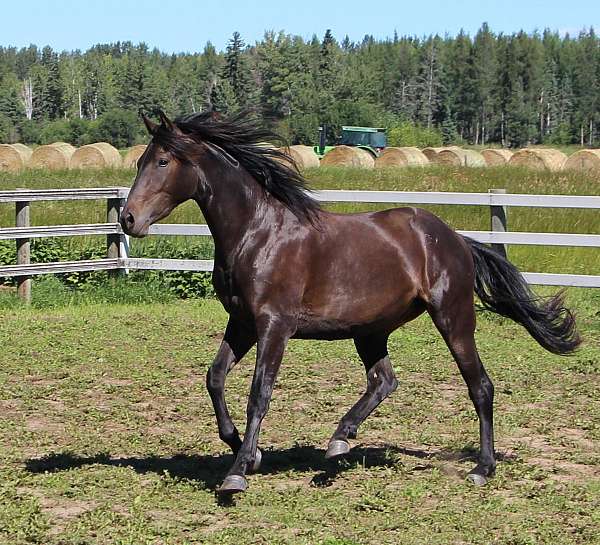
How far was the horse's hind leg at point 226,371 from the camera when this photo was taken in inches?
224

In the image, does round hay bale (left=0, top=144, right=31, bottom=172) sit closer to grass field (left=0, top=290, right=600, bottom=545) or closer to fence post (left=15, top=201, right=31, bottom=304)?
fence post (left=15, top=201, right=31, bottom=304)

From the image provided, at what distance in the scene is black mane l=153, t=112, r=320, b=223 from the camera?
570cm

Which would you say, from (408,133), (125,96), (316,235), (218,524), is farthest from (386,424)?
(125,96)

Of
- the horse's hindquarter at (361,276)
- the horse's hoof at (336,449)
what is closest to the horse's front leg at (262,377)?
the horse's hindquarter at (361,276)

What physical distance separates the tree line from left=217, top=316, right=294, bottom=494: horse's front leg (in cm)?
7819

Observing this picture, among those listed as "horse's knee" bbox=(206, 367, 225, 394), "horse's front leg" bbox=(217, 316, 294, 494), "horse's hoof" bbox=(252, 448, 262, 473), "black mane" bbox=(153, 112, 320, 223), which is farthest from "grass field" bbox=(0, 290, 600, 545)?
"black mane" bbox=(153, 112, 320, 223)

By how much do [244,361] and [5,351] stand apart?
2150 millimetres

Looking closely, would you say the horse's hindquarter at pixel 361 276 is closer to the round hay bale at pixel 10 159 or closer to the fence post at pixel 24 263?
the fence post at pixel 24 263

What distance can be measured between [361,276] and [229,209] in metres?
0.84

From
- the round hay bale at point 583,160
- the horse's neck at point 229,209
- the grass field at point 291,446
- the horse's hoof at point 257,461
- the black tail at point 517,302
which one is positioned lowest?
the grass field at point 291,446

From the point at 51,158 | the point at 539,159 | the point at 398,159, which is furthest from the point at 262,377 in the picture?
the point at 51,158

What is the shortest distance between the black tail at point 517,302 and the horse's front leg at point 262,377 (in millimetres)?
1494

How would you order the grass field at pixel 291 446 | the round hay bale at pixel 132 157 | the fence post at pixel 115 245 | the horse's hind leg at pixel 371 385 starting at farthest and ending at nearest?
the round hay bale at pixel 132 157 → the fence post at pixel 115 245 → the horse's hind leg at pixel 371 385 → the grass field at pixel 291 446

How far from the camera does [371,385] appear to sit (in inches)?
248
